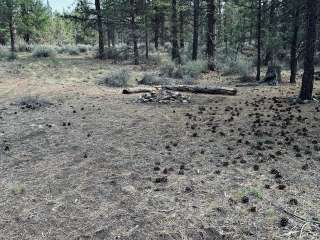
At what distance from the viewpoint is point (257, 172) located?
20.1ft

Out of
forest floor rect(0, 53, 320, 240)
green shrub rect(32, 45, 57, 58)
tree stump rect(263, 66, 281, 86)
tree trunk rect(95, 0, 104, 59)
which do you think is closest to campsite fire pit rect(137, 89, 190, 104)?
forest floor rect(0, 53, 320, 240)

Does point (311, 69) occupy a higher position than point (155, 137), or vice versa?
point (311, 69)

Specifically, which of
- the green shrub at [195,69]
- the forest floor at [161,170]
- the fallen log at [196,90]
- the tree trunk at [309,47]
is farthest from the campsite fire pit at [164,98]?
the green shrub at [195,69]

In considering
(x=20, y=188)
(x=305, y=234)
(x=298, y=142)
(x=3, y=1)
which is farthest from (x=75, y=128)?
(x=3, y=1)

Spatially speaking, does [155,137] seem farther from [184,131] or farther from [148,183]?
[148,183]

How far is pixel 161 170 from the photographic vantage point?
636 cm

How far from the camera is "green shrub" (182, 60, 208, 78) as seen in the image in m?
17.5

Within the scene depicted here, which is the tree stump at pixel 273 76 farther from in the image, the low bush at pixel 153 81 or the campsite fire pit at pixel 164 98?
the campsite fire pit at pixel 164 98

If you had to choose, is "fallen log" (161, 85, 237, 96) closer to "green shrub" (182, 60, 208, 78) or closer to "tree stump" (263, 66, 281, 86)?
"tree stump" (263, 66, 281, 86)

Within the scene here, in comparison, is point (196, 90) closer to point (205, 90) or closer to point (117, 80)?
point (205, 90)

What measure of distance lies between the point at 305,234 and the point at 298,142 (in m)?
3.26

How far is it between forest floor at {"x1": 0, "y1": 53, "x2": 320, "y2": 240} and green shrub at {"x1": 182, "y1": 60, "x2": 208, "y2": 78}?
6.51 m

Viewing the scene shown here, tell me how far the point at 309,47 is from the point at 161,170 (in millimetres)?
6455

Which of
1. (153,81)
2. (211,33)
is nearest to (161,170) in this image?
(153,81)
